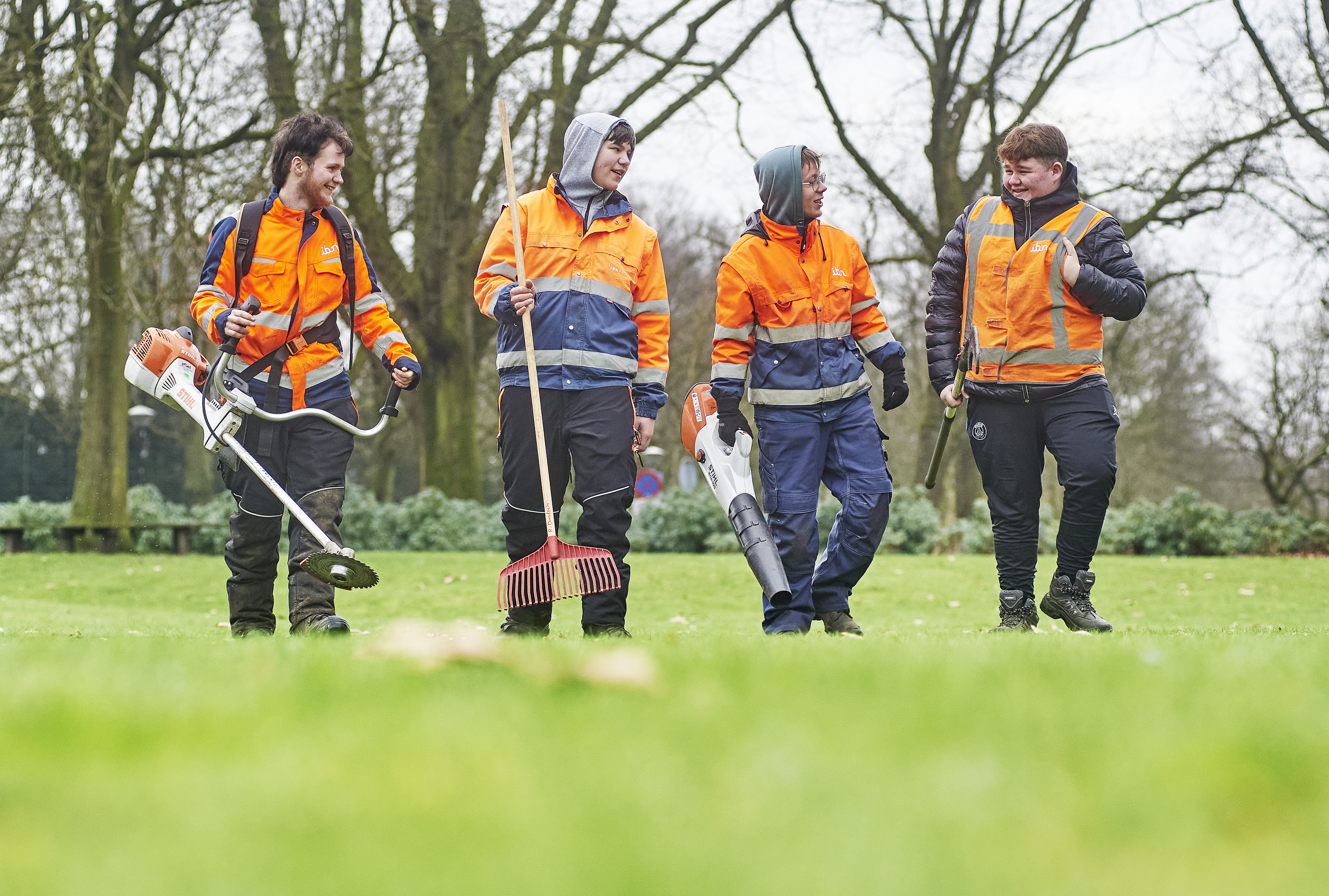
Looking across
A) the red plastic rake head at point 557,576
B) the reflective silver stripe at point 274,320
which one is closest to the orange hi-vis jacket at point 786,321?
the red plastic rake head at point 557,576

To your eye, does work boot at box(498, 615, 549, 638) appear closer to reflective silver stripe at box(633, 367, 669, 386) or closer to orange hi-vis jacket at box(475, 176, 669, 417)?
orange hi-vis jacket at box(475, 176, 669, 417)

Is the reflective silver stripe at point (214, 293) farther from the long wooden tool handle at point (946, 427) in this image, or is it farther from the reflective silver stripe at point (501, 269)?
the long wooden tool handle at point (946, 427)

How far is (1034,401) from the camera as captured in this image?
5.60m

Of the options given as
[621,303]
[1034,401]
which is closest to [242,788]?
[621,303]

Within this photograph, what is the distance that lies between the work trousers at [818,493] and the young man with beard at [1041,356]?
0.48 metres

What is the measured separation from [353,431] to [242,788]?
4.12 meters

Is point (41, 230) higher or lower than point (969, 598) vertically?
higher

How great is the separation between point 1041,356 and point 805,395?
1066 mm

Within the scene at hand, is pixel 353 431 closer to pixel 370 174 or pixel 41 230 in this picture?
pixel 370 174

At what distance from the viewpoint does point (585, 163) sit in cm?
543

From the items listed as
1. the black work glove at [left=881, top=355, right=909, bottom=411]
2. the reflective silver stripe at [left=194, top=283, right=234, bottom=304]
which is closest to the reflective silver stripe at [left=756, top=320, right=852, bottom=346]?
the black work glove at [left=881, top=355, right=909, bottom=411]

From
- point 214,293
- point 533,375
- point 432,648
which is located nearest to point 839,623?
point 533,375

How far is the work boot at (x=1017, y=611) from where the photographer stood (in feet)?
18.6

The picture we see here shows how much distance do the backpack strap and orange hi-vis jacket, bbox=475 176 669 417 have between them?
0.98 meters
